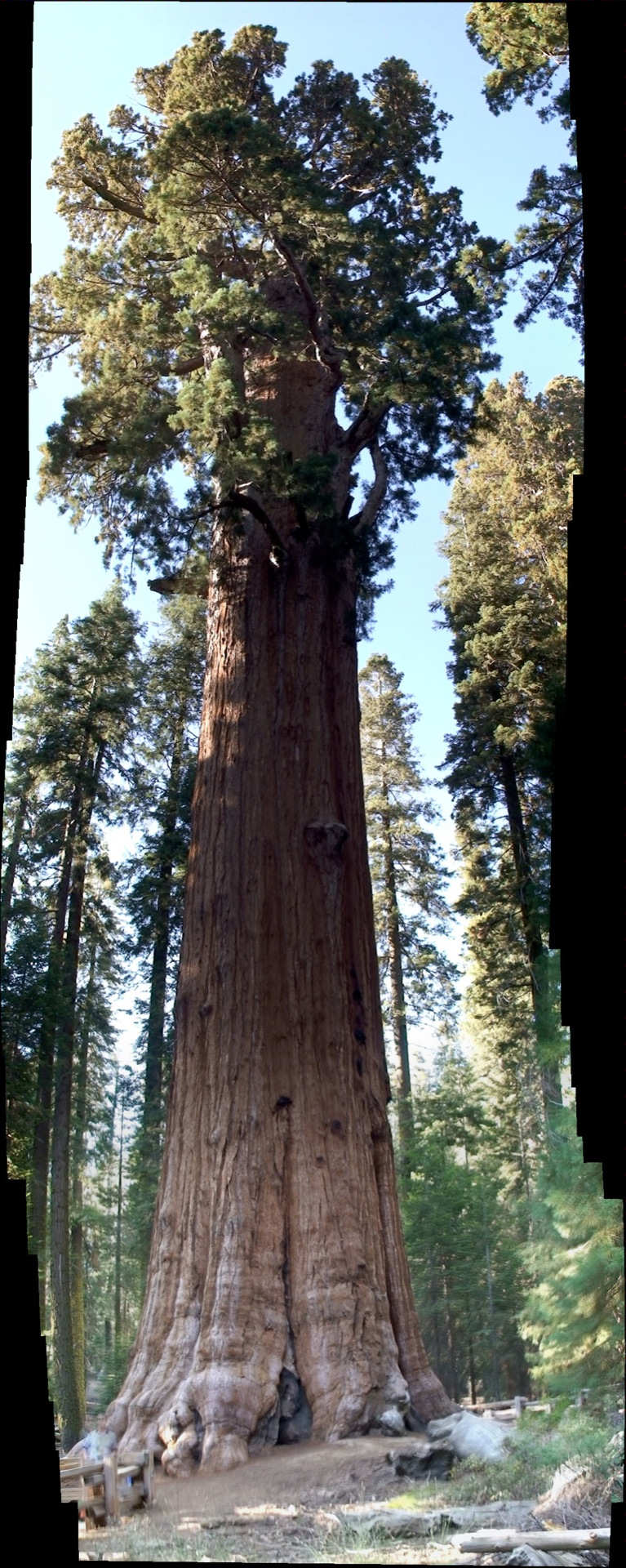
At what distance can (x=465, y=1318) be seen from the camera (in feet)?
45.5

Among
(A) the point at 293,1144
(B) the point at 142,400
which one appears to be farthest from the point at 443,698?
(A) the point at 293,1144

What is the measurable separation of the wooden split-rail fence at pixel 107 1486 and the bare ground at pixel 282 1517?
0.21ft

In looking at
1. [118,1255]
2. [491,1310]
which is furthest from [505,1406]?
[118,1255]

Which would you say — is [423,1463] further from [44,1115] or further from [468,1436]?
[44,1115]

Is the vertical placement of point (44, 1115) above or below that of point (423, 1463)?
above

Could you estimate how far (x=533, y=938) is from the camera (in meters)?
12.8

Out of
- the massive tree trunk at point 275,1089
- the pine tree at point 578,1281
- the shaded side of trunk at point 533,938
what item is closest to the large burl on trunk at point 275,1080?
the massive tree trunk at point 275,1089

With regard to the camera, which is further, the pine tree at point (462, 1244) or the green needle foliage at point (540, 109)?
Answer: the pine tree at point (462, 1244)

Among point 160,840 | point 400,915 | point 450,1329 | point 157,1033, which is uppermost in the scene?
point 160,840

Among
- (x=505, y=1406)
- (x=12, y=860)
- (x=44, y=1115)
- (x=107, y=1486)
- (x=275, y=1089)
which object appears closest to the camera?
(x=107, y=1486)

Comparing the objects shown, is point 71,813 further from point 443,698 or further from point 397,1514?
point 397,1514

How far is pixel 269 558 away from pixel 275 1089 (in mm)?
4313

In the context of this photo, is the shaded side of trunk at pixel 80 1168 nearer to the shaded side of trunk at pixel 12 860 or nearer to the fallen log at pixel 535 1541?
the shaded side of trunk at pixel 12 860

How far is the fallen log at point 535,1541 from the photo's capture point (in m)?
6.03
